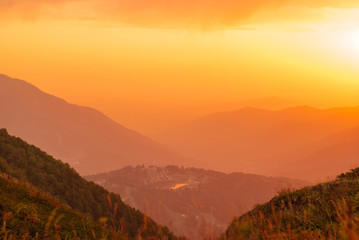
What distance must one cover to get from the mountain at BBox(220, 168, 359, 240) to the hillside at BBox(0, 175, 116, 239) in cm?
446

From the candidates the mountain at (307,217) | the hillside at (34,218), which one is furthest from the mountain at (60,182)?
the mountain at (307,217)

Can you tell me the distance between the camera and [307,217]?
9.77m

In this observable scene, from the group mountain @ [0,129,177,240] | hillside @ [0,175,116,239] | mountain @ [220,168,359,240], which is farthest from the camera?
mountain @ [0,129,177,240]

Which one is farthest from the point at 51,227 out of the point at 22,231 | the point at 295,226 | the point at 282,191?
the point at 282,191

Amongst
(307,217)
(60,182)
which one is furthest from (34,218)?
(60,182)

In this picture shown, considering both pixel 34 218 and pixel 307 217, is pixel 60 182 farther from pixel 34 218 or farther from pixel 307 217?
pixel 307 217

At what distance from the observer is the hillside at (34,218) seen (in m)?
9.92

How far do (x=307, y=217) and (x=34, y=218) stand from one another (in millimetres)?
7967

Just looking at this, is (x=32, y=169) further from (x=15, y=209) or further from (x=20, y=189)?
(x=15, y=209)

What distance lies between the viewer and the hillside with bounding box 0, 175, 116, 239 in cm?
992

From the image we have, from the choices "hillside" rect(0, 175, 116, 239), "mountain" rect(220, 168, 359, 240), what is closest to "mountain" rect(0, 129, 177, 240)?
"hillside" rect(0, 175, 116, 239)

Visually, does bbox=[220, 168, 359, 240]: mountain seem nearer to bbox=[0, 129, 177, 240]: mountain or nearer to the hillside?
the hillside

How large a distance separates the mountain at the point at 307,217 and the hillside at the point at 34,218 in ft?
14.6

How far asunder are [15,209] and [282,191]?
34.6 feet
